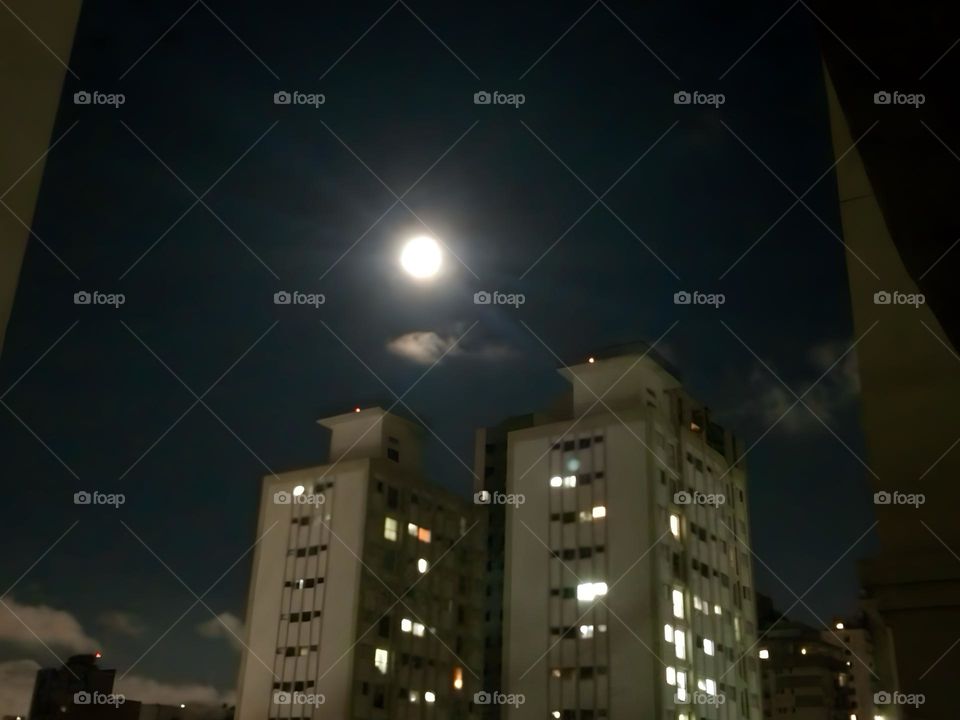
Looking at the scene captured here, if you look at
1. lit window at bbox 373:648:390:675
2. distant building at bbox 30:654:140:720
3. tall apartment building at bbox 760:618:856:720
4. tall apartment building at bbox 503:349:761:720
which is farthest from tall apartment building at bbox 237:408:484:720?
tall apartment building at bbox 760:618:856:720

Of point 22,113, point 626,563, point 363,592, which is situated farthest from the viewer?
point 363,592

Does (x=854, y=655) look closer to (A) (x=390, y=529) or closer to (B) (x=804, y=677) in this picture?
(B) (x=804, y=677)

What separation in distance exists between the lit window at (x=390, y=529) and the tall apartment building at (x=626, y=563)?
508 centimetres

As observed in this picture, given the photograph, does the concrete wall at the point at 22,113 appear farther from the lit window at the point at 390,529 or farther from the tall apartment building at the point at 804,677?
the tall apartment building at the point at 804,677

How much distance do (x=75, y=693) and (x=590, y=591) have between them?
16.0 metres

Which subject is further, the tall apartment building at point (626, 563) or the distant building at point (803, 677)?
the distant building at point (803, 677)

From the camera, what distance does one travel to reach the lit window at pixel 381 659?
107 ft

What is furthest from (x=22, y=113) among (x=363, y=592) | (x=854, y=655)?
(x=854, y=655)

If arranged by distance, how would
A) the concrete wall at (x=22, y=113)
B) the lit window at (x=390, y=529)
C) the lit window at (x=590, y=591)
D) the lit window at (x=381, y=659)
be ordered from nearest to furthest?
the concrete wall at (x=22, y=113) → the lit window at (x=590, y=591) → the lit window at (x=381, y=659) → the lit window at (x=390, y=529)

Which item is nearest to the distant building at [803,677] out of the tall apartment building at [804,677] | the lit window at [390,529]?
the tall apartment building at [804,677]

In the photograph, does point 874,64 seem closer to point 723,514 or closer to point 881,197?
point 881,197

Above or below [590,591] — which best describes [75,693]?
below

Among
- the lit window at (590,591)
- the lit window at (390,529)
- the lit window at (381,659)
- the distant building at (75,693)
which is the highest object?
the lit window at (390,529)

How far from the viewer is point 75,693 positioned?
918 inches
